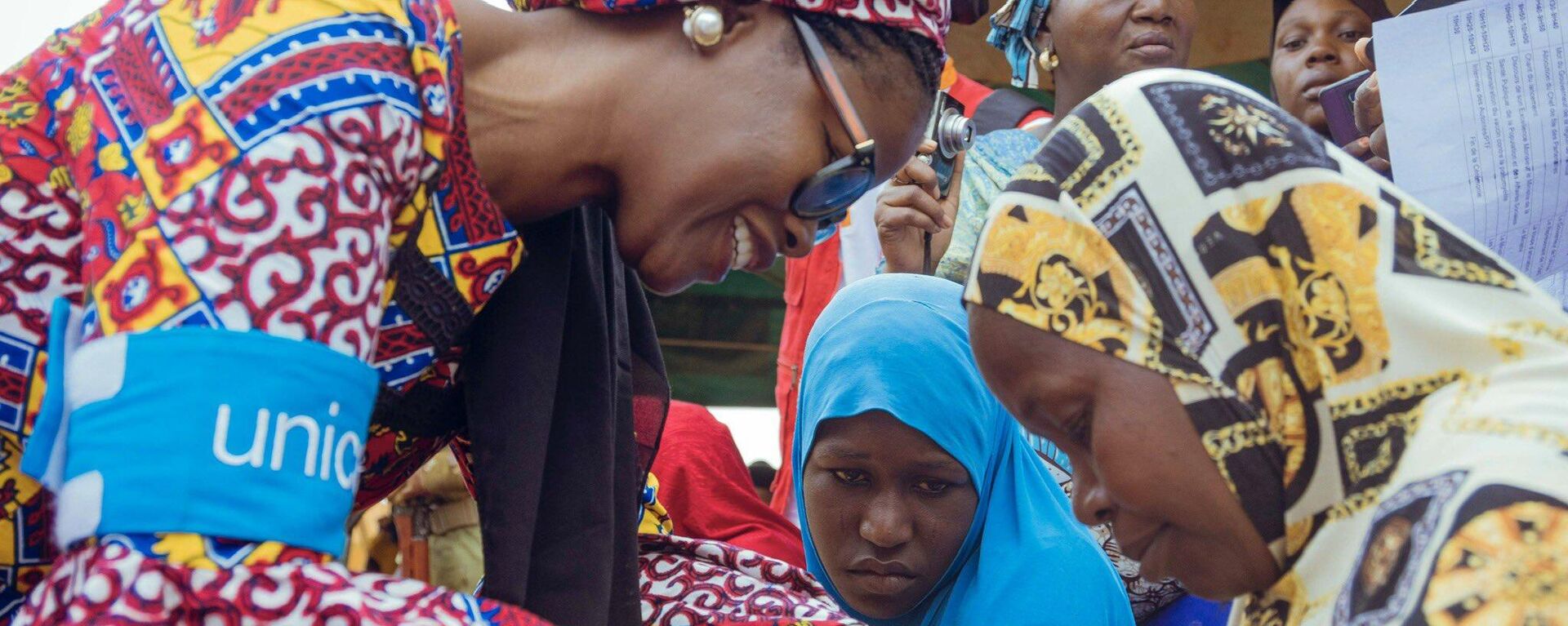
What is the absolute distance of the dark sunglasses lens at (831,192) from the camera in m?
2.01

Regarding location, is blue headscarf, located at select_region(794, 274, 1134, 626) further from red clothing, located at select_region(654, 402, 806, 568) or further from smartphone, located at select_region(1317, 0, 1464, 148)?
smartphone, located at select_region(1317, 0, 1464, 148)

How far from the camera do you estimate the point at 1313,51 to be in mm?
4281

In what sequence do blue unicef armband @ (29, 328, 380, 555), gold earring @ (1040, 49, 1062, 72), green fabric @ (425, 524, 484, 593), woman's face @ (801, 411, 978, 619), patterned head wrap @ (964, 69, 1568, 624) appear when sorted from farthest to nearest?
green fabric @ (425, 524, 484, 593), gold earring @ (1040, 49, 1062, 72), woman's face @ (801, 411, 978, 619), patterned head wrap @ (964, 69, 1568, 624), blue unicef armband @ (29, 328, 380, 555)

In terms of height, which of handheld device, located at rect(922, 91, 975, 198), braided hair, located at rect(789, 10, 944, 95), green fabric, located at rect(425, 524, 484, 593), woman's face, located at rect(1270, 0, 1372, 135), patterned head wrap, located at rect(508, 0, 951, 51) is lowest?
green fabric, located at rect(425, 524, 484, 593)

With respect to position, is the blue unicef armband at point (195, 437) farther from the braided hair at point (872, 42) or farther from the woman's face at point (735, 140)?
the braided hair at point (872, 42)

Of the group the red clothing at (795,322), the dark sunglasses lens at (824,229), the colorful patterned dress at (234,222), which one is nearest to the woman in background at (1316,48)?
the red clothing at (795,322)

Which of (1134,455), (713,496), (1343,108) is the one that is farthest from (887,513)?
(1134,455)

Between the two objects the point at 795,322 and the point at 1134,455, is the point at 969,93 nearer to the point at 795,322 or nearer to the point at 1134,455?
the point at 795,322

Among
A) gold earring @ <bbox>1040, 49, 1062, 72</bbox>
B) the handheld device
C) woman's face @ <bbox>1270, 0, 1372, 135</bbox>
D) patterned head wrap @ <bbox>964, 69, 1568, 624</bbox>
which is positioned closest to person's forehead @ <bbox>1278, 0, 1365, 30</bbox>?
woman's face @ <bbox>1270, 0, 1372, 135</bbox>

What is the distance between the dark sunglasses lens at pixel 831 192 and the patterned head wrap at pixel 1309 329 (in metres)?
0.17

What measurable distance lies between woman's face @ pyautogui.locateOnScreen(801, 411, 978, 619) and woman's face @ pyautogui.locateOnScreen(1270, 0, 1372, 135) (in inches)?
63.5

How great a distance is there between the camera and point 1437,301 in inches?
67.3

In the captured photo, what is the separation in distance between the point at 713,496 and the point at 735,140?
2.35 metres

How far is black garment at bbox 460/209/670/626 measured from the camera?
78.0 inches
